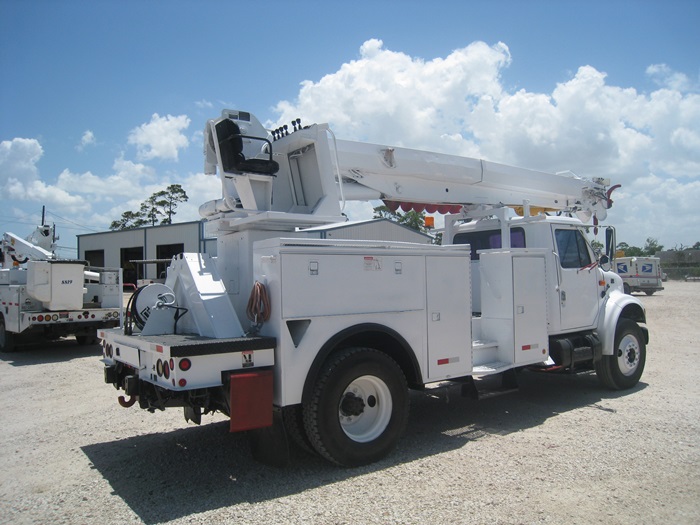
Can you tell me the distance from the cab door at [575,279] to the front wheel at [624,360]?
1.80 feet

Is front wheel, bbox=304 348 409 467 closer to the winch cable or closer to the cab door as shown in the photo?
the winch cable

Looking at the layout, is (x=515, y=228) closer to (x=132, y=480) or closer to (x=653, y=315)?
(x=132, y=480)

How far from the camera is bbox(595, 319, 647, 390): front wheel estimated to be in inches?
324

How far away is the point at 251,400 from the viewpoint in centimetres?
452

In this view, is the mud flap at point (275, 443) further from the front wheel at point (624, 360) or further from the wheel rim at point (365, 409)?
the front wheel at point (624, 360)

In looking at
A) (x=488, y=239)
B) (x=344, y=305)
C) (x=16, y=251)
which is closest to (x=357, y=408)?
(x=344, y=305)

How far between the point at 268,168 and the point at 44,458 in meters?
3.71

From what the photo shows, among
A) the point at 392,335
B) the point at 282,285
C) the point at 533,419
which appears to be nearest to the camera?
the point at 282,285

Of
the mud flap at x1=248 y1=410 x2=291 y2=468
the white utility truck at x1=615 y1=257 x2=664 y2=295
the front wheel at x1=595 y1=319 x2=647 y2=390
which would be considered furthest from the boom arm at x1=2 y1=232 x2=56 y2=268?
the white utility truck at x1=615 y1=257 x2=664 y2=295

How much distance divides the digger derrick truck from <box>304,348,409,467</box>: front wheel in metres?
0.01

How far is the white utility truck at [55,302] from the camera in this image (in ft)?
40.1

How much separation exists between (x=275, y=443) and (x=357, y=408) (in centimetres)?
80

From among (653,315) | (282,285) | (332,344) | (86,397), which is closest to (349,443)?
(332,344)

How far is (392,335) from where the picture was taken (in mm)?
5402
